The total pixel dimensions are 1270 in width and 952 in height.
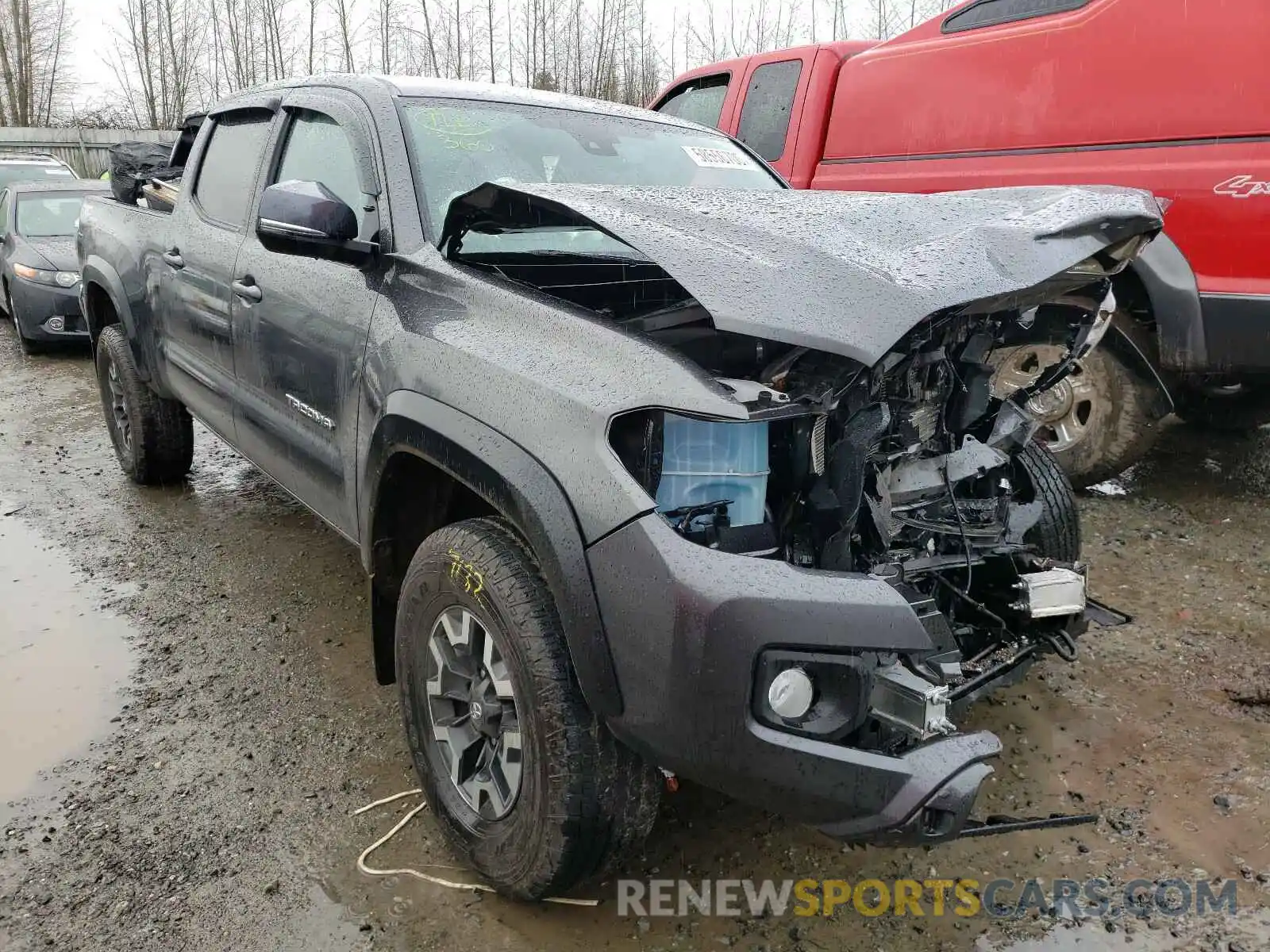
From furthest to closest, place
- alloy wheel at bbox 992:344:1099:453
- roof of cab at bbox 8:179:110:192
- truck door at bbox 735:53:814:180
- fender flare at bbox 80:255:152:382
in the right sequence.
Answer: roof of cab at bbox 8:179:110:192 < truck door at bbox 735:53:814:180 < alloy wheel at bbox 992:344:1099:453 < fender flare at bbox 80:255:152:382

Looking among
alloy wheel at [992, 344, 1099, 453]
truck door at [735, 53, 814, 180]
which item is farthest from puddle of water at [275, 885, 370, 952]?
truck door at [735, 53, 814, 180]

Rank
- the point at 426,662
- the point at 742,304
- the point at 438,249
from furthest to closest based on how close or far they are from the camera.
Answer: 1. the point at 438,249
2. the point at 426,662
3. the point at 742,304

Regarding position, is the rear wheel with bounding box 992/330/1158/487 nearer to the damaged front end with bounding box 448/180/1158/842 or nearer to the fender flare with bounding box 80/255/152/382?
the damaged front end with bounding box 448/180/1158/842

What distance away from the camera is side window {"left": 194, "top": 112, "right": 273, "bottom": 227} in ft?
10.7

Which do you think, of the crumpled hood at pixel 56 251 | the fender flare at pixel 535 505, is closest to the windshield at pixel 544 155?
the fender flare at pixel 535 505

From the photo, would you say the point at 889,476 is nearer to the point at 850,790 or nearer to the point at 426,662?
the point at 850,790

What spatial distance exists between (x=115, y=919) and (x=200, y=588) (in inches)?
73.0

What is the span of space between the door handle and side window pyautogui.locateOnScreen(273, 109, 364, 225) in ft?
1.19

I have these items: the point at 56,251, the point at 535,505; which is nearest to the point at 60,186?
the point at 56,251

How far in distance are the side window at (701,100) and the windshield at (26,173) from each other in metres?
8.46

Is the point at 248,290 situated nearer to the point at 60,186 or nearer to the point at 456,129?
the point at 456,129

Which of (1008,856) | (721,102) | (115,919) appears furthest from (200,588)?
(721,102)

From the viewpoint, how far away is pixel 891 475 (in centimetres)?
223

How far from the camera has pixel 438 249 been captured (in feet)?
7.61
